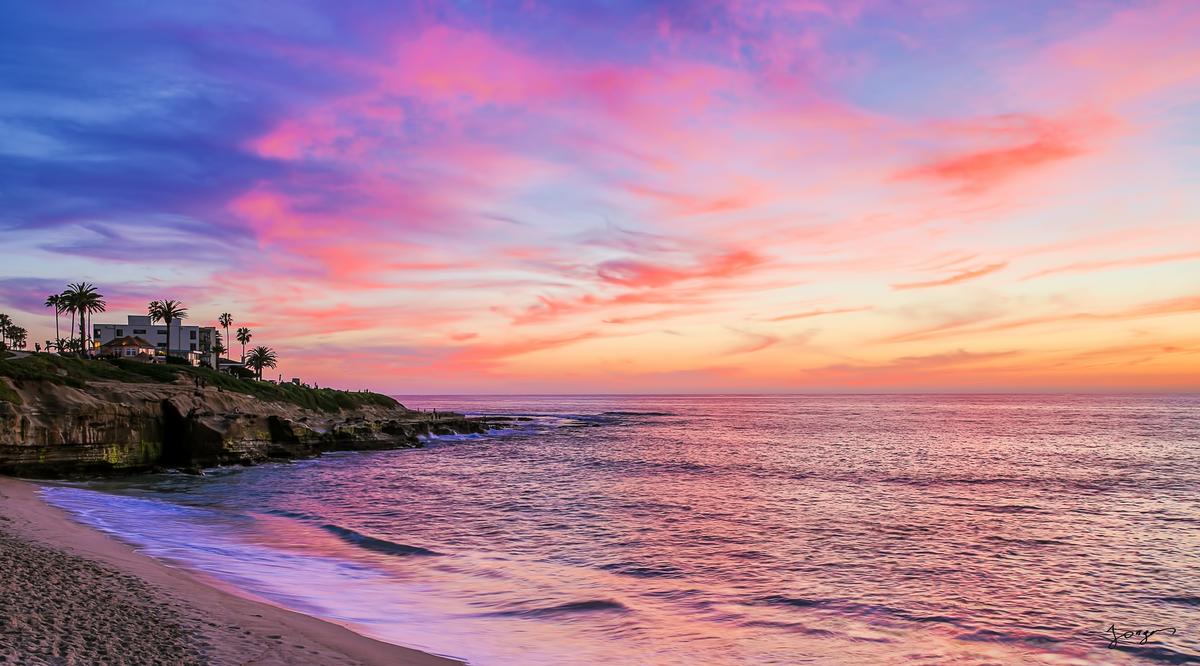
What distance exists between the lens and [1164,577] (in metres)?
17.6

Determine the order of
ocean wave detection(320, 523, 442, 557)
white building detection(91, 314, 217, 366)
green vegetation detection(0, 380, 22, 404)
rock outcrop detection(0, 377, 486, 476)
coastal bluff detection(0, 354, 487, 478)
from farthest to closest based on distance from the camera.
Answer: white building detection(91, 314, 217, 366)
coastal bluff detection(0, 354, 487, 478)
rock outcrop detection(0, 377, 486, 476)
green vegetation detection(0, 380, 22, 404)
ocean wave detection(320, 523, 442, 557)

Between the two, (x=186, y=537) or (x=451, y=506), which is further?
(x=451, y=506)

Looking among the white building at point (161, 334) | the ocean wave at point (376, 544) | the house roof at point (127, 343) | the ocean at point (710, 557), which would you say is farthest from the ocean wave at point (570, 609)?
A: the white building at point (161, 334)

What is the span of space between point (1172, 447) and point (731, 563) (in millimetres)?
64901

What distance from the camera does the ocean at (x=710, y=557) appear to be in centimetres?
1331

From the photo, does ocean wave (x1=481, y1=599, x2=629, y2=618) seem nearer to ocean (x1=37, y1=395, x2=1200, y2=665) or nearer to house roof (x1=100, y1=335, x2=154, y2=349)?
ocean (x1=37, y1=395, x2=1200, y2=665)

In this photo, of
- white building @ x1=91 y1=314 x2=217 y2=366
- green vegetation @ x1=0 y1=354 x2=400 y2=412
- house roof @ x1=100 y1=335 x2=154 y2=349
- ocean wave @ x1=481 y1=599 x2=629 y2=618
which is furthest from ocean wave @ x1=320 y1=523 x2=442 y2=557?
white building @ x1=91 y1=314 x2=217 y2=366

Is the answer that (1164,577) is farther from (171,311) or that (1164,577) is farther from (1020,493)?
(171,311)

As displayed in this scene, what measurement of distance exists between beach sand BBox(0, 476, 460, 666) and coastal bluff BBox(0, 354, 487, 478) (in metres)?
25.2

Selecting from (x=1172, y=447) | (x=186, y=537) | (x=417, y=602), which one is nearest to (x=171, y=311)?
(x=186, y=537)

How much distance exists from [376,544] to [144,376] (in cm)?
5851

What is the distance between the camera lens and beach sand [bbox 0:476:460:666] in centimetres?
877

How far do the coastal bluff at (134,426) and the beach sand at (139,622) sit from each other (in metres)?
25.2

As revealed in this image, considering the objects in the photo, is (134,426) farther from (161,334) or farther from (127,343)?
(161,334)
